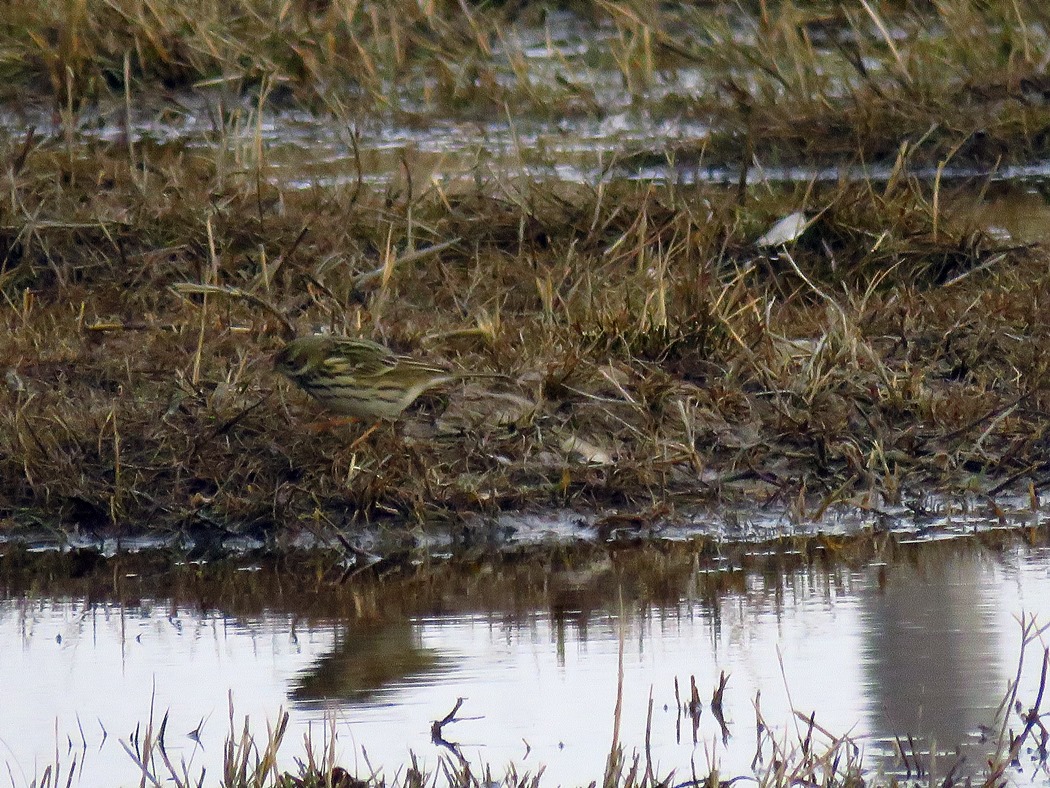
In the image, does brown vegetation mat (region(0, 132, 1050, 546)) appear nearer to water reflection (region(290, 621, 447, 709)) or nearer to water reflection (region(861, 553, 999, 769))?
water reflection (region(861, 553, 999, 769))

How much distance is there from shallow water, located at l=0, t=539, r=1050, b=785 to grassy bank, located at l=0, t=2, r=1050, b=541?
706 mm

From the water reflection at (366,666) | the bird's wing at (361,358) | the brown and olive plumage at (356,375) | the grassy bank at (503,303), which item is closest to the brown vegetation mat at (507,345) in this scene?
the grassy bank at (503,303)

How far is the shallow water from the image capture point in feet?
14.6

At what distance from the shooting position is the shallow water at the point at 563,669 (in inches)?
176

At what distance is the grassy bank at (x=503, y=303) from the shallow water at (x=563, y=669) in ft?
2.32

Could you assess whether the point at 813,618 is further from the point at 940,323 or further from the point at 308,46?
the point at 308,46

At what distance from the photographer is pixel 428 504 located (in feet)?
21.3

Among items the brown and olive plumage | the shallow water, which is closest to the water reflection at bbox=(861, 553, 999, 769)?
the shallow water

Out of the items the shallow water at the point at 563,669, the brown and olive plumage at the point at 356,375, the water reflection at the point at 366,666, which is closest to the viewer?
the shallow water at the point at 563,669

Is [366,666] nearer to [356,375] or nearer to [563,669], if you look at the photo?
[563,669]

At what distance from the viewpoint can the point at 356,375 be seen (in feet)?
21.8

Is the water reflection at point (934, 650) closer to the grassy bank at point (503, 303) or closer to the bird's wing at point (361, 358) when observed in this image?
the grassy bank at point (503, 303)

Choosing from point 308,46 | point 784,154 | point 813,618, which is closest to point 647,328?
point 813,618

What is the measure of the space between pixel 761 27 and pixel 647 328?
5720 millimetres
